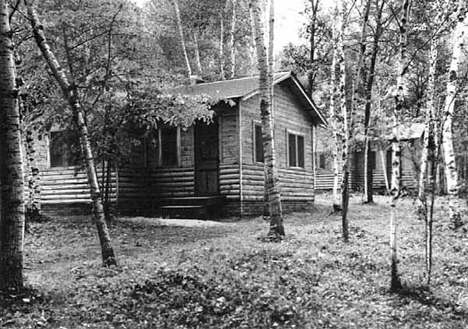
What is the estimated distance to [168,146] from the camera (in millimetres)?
18047

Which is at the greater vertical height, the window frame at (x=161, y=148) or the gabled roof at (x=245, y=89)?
the gabled roof at (x=245, y=89)

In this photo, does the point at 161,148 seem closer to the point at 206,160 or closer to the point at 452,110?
the point at 206,160

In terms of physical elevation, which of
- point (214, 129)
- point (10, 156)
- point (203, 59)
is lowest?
point (10, 156)

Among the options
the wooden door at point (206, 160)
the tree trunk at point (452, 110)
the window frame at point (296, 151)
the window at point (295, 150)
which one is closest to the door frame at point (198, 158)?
the wooden door at point (206, 160)

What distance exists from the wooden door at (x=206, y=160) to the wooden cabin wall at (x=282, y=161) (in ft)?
3.84

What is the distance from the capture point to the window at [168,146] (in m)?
17.9

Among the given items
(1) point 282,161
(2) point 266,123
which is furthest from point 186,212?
(2) point 266,123

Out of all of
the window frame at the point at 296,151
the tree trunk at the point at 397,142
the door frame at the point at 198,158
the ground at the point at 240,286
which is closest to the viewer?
the ground at the point at 240,286

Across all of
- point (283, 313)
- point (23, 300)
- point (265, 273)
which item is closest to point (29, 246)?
point (23, 300)

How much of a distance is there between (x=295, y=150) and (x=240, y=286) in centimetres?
1438

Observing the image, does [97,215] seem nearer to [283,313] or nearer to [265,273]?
[265,273]

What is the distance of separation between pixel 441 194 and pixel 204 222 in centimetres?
1818

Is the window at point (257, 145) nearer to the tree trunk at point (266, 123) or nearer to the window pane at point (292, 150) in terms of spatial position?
the window pane at point (292, 150)

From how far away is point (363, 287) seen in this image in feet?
23.9
